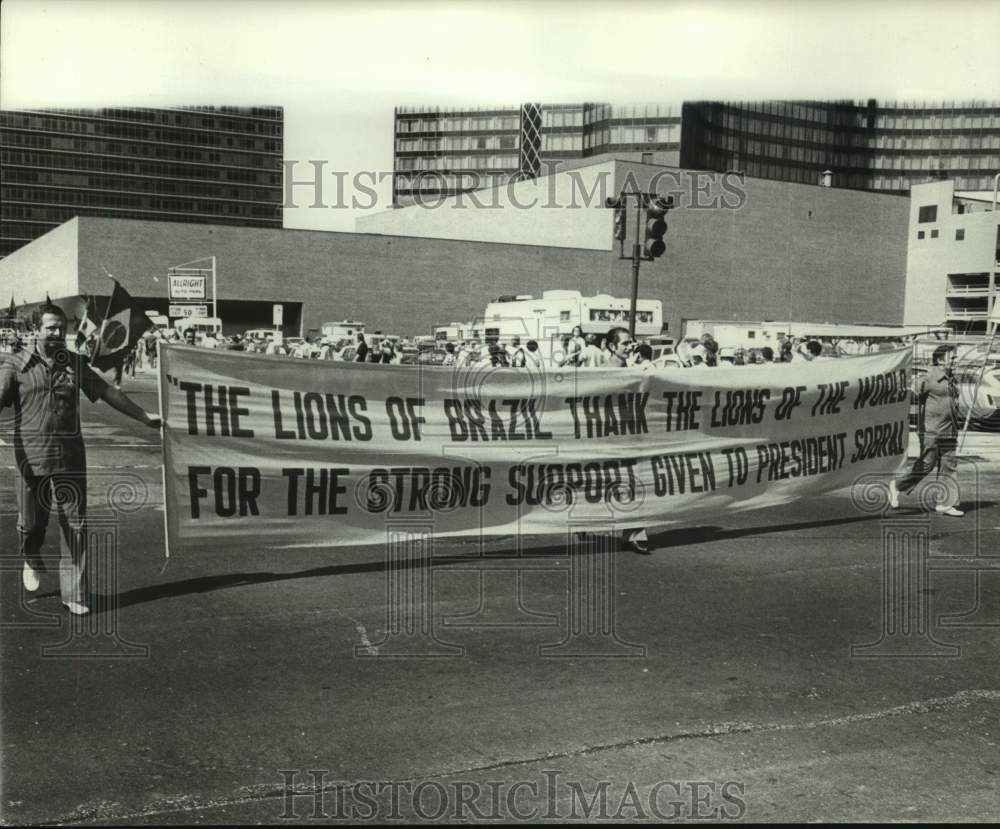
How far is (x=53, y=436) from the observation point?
233 inches

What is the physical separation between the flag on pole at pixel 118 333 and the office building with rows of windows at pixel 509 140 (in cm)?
8745

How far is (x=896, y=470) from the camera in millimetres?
10031

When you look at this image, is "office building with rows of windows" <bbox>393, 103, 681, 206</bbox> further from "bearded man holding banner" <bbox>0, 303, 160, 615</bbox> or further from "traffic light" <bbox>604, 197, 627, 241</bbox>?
"bearded man holding banner" <bbox>0, 303, 160, 615</bbox>

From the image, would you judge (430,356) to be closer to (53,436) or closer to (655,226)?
(655,226)

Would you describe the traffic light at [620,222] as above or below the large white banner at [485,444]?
above

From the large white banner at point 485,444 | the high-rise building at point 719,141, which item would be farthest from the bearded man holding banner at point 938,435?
the high-rise building at point 719,141

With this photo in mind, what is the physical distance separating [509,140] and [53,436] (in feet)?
356

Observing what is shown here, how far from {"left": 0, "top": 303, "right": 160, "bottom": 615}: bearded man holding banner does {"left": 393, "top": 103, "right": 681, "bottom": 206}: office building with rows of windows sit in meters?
87.8

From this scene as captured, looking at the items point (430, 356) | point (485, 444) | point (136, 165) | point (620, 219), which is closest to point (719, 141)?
point (136, 165)

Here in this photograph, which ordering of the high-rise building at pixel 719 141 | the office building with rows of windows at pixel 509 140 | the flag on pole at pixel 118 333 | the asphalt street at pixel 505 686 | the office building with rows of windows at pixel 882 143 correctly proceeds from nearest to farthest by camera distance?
the asphalt street at pixel 505 686 < the flag on pole at pixel 118 333 < the office building with rows of windows at pixel 509 140 < the high-rise building at pixel 719 141 < the office building with rows of windows at pixel 882 143

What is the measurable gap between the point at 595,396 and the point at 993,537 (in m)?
3.81

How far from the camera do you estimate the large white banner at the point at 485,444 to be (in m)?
6.47

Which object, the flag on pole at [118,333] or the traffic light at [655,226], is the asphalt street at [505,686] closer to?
the flag on pole at [118,333]

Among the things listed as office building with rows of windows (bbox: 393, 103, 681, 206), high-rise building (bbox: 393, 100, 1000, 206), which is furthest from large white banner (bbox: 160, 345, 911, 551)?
high-rise building (bbox: 393, 100, 1000, 206)
